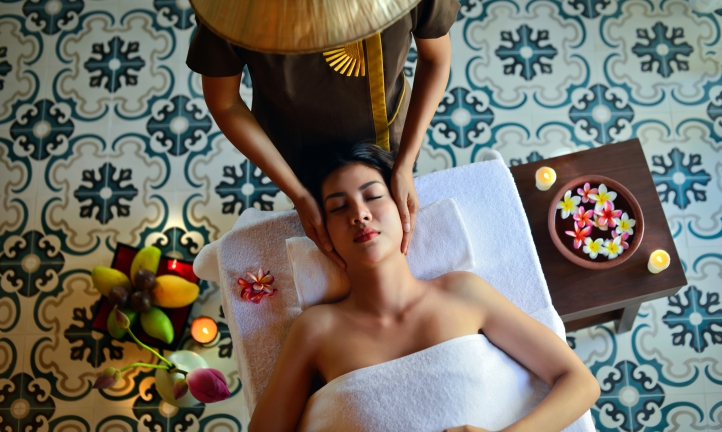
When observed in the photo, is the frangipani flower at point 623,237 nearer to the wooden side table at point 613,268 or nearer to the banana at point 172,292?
the wooden side table at point 613,268

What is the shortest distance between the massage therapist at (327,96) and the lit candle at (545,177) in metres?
0.50

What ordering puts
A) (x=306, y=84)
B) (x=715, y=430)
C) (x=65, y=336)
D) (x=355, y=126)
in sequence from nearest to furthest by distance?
(x=306, y=84) < (x=355, y=126) < (x=715, y=430) < (x=65, y=336)

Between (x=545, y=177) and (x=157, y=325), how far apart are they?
1387mm

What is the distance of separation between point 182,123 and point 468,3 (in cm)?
132

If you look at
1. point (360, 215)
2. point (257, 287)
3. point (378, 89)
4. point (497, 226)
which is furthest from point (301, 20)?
point (497, 226)

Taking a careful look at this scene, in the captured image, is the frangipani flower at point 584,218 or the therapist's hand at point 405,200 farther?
the frangipani flower at point 584,218

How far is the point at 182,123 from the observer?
94.0 inches

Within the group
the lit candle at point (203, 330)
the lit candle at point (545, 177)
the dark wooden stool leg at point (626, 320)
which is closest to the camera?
the lit candle at point (545, 177)

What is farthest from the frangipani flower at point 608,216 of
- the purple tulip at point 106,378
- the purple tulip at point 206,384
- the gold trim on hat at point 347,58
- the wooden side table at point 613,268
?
the purple tulip at point 106,378

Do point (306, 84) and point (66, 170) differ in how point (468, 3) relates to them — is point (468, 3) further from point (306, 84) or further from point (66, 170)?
point (66, 170)

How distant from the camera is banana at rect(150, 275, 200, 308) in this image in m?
2.04

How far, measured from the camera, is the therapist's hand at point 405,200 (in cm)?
141

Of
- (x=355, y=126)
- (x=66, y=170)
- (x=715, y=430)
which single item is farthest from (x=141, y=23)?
(x=715, y=430)

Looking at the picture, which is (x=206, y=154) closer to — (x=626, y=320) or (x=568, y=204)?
(x=568, y=204)
